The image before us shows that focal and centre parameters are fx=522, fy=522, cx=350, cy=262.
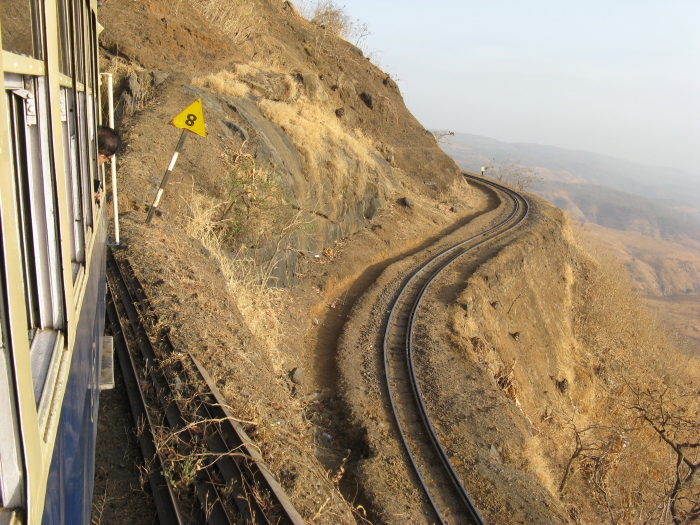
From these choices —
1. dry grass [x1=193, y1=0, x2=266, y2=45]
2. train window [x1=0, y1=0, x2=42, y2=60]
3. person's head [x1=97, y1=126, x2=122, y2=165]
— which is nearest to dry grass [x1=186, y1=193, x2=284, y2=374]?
person's head [x1=97, y1=126, x2=122, y2=165]

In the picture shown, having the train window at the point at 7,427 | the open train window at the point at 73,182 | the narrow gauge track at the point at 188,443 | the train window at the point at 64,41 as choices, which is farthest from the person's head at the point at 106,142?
the train window at the point at 7,427

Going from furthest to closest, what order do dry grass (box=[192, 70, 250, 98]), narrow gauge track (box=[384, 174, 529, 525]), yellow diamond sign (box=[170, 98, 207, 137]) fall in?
dry grass (box=[192, 70, 250, 98]) → yellow diamond sign (box=[170, 98, 207, 137]) → narrow gauge track (box=[384, 174, 529, 525])

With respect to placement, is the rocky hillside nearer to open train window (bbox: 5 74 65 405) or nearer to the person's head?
the person's head

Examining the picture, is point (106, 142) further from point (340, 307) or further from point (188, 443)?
point (340, 307)

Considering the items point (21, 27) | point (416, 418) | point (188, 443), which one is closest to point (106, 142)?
point (188, 443)

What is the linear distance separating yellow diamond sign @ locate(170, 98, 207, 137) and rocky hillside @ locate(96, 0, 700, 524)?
1.67m

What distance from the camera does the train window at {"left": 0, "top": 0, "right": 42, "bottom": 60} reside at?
1593 millimetres

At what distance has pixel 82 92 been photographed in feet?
11.0

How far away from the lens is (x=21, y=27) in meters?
1.72

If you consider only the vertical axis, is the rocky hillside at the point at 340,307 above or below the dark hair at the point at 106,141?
below

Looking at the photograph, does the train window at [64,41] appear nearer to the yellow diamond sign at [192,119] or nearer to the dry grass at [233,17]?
the yellow diamond sign at [192,119]

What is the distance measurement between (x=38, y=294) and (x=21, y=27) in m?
0.90

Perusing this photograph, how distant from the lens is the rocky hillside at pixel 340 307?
21.7ft

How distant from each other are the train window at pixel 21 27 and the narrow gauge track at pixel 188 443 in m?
3.05
